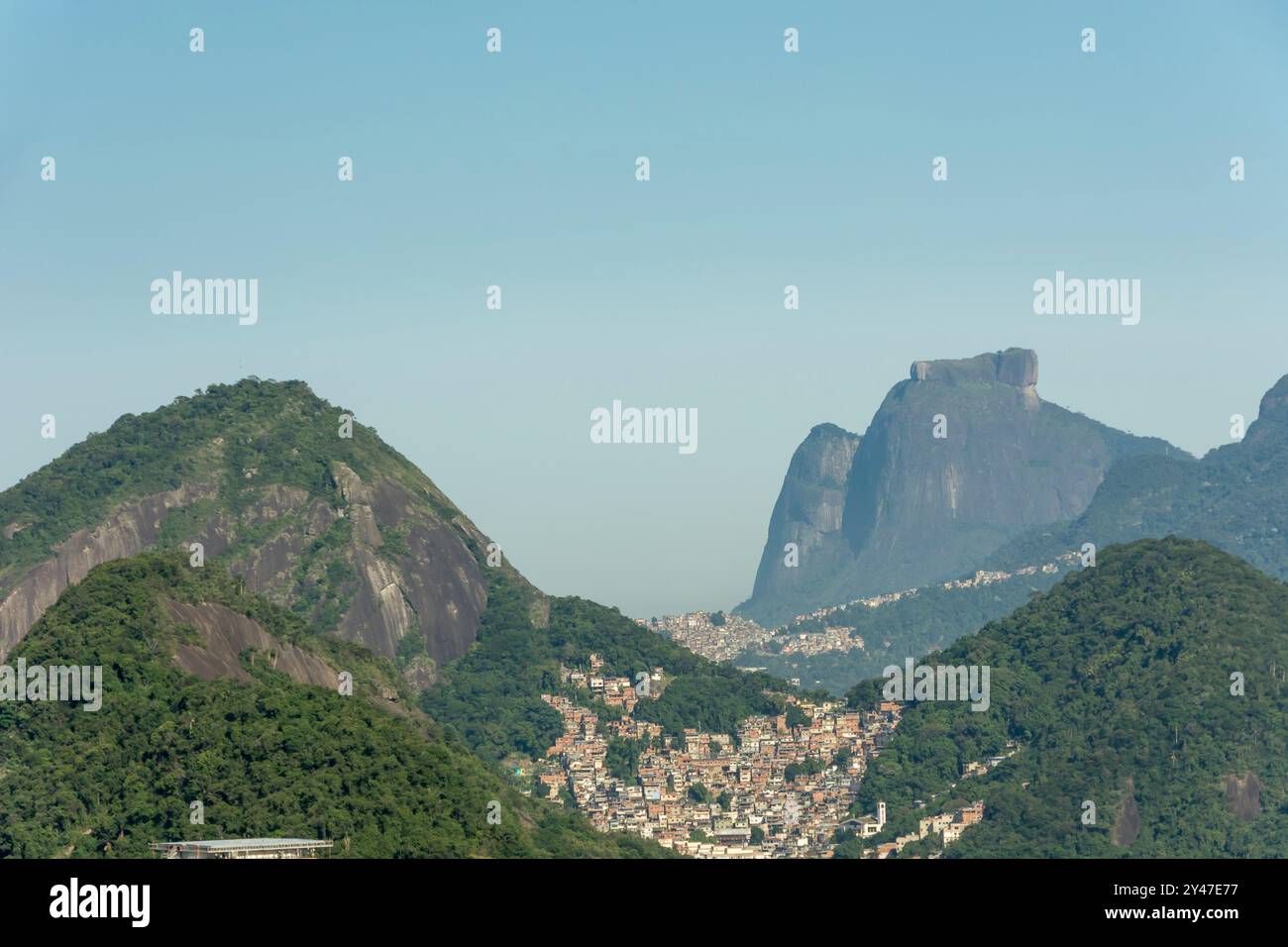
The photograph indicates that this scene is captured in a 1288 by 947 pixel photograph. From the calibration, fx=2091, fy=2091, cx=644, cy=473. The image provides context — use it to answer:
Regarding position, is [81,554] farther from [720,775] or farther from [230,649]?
[230,649]

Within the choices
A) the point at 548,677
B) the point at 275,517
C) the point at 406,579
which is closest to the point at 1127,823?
the point at 548,677

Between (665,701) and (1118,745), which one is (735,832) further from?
(665,701)

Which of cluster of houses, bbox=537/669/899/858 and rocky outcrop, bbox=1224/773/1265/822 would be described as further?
cluster of houses, bbox=537/669/899/858

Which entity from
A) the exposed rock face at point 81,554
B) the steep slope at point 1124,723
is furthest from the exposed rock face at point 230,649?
the steep slope at point 1124,723

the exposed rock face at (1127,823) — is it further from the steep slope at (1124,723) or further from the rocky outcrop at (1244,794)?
the rocky outcrop at (1244,794)

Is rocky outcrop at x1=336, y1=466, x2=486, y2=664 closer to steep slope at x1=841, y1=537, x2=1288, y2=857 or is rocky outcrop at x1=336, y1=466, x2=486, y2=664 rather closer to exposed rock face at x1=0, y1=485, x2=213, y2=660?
exposed rock face at x1=0, y1=485, x2=213, y2=660

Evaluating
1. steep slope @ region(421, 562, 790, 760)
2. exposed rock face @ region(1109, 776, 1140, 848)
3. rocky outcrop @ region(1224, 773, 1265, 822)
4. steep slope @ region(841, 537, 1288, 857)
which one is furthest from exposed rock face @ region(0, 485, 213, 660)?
rocky outcrop @ region(1224, 773, 1265, 822)
